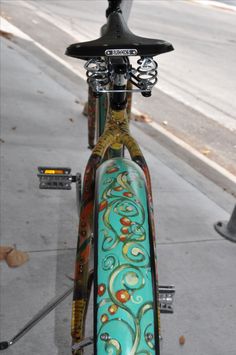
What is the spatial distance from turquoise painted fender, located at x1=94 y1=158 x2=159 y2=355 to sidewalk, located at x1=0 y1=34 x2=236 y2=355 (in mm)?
1135

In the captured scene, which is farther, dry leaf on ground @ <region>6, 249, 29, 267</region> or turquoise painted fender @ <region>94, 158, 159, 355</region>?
dry leaf on ground @ <region>6, 249, 29, 267</region>

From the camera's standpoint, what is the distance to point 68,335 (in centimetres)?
235

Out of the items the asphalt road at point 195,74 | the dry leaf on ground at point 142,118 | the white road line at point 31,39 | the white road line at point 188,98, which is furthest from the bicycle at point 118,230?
the white road line at point 31,39

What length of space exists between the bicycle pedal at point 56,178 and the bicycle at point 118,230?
322 millimetres

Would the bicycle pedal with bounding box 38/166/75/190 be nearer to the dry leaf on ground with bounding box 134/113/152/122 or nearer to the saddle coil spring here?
the saddle coil spring

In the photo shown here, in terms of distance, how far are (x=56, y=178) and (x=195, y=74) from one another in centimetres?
214

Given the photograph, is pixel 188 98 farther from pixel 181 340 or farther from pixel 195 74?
pixel 181 340

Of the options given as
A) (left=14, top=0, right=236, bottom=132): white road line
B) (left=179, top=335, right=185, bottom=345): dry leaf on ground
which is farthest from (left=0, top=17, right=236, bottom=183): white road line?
(left=179, top=335, right=185, bottom=345): dry leaf on ground

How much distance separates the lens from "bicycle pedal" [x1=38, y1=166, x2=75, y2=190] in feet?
6.77

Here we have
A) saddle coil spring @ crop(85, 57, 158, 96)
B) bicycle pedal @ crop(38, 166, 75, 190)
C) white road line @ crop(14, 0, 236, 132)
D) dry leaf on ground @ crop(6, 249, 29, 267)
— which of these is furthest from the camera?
white road line @ crop(14, 0, 236, 132)

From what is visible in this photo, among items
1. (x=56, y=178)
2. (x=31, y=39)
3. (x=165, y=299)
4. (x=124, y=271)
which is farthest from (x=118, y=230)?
(x=31, y=39)

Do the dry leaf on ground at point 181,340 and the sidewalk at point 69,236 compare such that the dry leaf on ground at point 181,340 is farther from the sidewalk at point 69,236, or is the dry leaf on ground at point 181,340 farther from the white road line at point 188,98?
the white road line at point 188,98

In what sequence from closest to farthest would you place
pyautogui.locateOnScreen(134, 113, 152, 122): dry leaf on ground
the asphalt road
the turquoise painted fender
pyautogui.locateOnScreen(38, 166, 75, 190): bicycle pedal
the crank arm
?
the turquoise painted fender
the crank arm
pyautogui.locateOnScreen(38, 166, 75, 190): bicycle pedal
the asphalt road
pyautogui.locateOnScreen(134, 113, 152, 122): dry leaf on ground

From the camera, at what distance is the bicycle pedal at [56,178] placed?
2.06 meters
